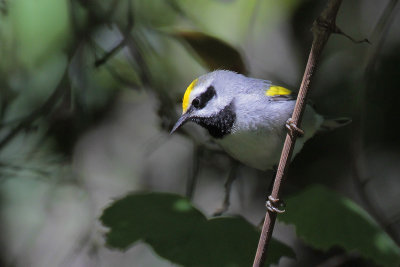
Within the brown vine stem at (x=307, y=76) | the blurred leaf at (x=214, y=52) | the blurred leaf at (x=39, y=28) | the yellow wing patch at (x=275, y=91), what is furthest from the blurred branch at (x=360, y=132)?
the blurred leaf at (x=39, y=28)

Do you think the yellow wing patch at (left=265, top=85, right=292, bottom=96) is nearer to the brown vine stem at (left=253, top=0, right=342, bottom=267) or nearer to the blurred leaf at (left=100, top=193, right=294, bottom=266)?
the blurred leaf at (left=100, top=193, right=294, bottom=266)

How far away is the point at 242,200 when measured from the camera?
277 cm

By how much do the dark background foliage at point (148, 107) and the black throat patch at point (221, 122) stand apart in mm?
413

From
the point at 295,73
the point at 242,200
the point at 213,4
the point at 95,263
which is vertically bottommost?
the point at 95,263

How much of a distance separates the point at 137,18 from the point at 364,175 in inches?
55.1

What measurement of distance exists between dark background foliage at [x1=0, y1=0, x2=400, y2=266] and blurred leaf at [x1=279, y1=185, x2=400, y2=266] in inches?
27.2

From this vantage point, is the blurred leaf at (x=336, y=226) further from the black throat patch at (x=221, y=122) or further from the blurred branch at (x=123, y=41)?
the blurred branch at (x=123, y=41)

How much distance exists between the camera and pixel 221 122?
2.22 meters

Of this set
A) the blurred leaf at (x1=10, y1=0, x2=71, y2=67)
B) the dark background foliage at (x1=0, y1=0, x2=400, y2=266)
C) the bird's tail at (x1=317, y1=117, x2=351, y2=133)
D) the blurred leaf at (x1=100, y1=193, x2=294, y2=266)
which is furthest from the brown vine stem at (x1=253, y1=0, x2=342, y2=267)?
the blurred leaf at (x1=10, y1=0, x2=71, y2=67)

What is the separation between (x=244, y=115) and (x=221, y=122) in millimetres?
105

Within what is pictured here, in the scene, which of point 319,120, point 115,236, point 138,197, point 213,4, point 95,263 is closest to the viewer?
point 115,236

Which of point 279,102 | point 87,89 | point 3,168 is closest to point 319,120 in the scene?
point 279,102

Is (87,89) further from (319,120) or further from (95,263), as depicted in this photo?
(319,120)

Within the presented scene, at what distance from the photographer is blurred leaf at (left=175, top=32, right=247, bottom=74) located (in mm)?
2331
